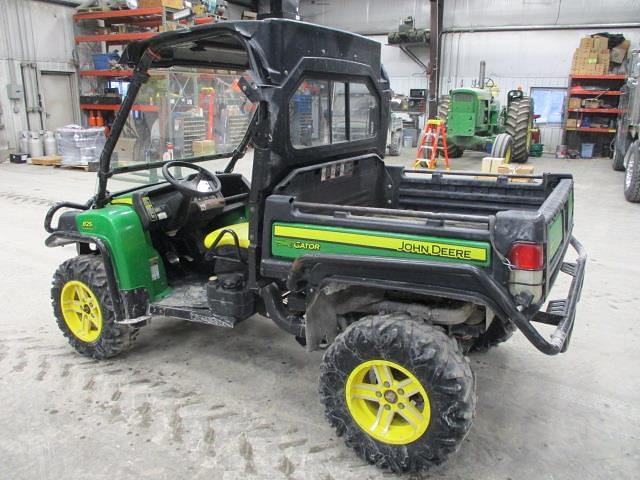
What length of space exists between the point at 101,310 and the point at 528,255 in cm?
261

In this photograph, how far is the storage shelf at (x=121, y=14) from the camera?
12.0 metres

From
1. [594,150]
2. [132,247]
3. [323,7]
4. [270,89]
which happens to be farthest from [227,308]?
[323,7]

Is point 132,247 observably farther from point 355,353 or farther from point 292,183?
point 355,353

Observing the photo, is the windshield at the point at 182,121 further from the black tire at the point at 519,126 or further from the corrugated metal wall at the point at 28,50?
the corrugated metal wall at the point at 28,50

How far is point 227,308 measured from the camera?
10.6 feet

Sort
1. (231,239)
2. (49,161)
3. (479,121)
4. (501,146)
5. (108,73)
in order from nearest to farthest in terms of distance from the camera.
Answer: (231,239)
(501,146)
(49,161)
(108,73)
(479,121)

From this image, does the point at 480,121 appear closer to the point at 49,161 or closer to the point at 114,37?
the point at 114,37

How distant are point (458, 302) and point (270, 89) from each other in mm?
1381

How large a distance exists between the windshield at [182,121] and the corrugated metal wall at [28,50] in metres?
11.2

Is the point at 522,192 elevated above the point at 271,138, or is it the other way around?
the point at 271,138

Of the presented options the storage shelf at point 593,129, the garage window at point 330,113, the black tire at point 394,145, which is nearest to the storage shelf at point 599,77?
the storage shelf at point 593,129

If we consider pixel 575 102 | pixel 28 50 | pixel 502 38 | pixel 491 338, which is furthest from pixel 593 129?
pixel 28 50

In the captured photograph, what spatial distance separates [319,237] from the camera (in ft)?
9.00

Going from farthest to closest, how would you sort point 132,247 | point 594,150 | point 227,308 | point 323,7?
point 323,7 < point 594,150 < point 132,247 < point 227,308
